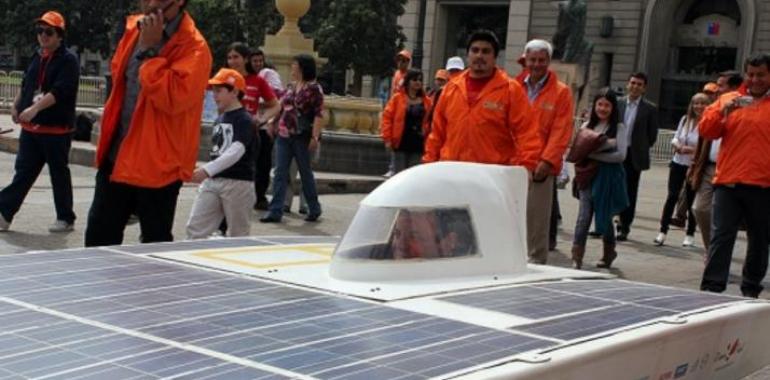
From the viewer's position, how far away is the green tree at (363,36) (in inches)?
2159

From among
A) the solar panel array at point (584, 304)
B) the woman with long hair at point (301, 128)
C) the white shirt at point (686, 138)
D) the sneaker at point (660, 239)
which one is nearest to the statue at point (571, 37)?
the white shirt at point (686, 138)

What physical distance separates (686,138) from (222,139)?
18.8 ft

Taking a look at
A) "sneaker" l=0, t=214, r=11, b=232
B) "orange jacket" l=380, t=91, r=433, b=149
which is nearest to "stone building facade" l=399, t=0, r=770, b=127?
"orange jacket" l=380, t=91, r=433, b=149

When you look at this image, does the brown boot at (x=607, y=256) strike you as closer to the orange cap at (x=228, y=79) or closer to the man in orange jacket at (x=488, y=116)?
the man in orange jacket at (x=488, y=116)

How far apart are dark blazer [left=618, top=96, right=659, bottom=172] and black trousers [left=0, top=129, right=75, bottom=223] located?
5321 millimetres

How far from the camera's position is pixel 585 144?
9273 mm

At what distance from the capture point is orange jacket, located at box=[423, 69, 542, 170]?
7.21 meters

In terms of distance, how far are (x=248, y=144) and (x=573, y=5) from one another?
2257 cm

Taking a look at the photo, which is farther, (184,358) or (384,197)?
(384,197)

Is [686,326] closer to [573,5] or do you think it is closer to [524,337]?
[524,337]

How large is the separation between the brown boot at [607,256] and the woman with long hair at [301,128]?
3186 mm

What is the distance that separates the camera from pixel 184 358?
3086 millimetres

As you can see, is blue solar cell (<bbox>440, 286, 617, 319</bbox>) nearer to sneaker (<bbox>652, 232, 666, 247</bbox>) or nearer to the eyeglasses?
the eyeglasses

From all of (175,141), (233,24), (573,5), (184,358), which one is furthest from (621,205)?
(233,24)
